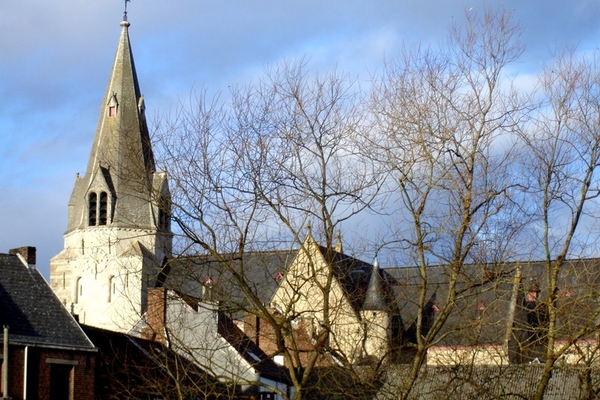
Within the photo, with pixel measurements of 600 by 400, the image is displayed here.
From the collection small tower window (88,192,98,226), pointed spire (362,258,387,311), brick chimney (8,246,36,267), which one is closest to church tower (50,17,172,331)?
small tower window (88,192,98,226)

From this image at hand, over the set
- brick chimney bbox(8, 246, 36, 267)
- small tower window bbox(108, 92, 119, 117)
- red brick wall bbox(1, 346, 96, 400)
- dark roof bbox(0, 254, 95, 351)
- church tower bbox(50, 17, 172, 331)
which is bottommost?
red brick wall bbox(1, 346, 96, 400)

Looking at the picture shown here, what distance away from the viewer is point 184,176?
16.0 metres

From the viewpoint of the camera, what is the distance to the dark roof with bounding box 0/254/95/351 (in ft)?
91.9

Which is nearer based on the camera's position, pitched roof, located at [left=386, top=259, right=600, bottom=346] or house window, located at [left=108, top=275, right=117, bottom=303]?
pitched roof, located at [left=386, top=259, right=600, bottom=346]

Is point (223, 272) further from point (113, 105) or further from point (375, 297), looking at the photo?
point (113, 105)

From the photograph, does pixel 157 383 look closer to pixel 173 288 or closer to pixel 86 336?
pixel 173 288

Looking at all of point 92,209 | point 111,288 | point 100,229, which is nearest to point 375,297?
point 111,288

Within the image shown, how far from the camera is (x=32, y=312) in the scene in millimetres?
29078

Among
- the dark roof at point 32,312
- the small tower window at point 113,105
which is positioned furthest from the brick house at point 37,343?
the small tower window at point 113,105

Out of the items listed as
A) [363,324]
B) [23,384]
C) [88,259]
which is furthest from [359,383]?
[88,259]

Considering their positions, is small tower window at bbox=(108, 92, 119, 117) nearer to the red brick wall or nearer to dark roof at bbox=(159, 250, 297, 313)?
the red brick wall

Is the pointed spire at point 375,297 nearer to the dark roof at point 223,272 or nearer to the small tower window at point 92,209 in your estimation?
the dark roof at point 223,272

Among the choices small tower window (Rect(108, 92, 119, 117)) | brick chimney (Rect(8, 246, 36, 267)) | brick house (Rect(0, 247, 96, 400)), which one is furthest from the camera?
Result: small tower window (Rect(108, 92, 119, 117))

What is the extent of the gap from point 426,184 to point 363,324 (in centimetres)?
235
